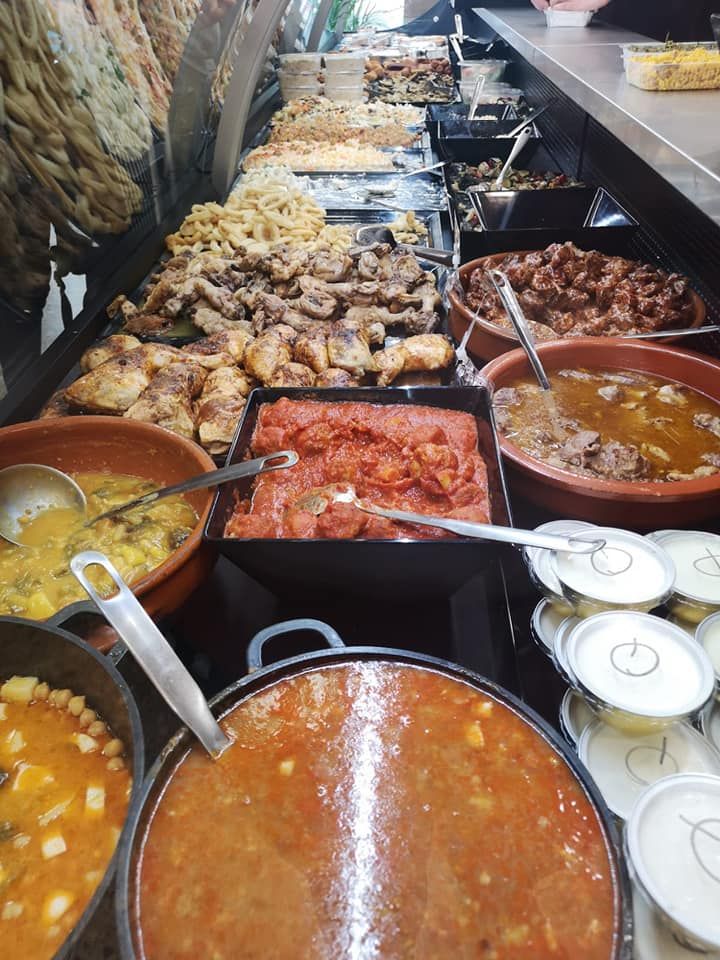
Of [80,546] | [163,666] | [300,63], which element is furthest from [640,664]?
[300,63]

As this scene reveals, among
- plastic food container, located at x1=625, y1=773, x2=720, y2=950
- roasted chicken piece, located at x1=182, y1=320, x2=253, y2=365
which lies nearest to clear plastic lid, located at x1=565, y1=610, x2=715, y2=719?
plastic food container, located at x1=625, y1=773, x2=720, y2=950

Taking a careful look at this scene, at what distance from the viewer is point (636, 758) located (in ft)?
3.57

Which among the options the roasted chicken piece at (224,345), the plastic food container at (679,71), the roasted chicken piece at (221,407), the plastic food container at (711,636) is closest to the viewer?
the plastic food container at (711,636)

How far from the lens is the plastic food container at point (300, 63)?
20.4 ft

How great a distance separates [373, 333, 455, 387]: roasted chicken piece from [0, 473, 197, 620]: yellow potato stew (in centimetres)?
104

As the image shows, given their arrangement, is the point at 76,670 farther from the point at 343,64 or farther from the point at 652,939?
the point at 343,64

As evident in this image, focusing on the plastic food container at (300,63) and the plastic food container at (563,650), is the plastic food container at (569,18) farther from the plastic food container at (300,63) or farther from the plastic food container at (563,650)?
the plastic food container at (563,650)

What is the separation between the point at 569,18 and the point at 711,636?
5.07 metres

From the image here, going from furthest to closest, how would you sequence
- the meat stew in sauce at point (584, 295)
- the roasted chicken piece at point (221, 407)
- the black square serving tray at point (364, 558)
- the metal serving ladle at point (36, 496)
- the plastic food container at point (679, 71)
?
the meat stew in sauce at point (584, 295) → the plastic food container at point (679, 71) → the roasted chicken piece at point (221, 407) → the metal serving ladle at point (36, 496) → the black square serving tray at point (364, 558)

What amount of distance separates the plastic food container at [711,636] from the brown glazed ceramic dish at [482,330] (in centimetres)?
129

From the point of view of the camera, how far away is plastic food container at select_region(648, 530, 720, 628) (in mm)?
1268

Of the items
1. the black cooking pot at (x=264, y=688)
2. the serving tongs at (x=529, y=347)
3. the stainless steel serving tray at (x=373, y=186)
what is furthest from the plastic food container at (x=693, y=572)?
the stainless steel serving tray at (x=373, y=186)

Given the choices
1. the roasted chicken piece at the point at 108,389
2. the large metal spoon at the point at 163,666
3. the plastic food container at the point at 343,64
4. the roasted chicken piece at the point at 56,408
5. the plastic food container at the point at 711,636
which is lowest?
the plastic food container at the point at 711,636

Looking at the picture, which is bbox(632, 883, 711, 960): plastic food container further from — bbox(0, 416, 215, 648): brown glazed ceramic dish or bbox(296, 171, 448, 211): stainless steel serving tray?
bbox(296, 171, 448, 211): stainless steel serving tray
